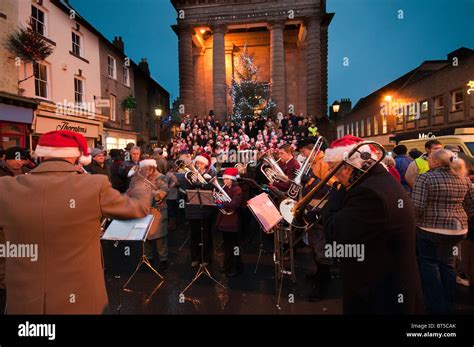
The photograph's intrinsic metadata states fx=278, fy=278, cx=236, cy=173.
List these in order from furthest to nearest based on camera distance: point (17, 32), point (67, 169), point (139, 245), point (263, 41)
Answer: point (263, 41)
point (17, 32)
point (139, 245)
point (67, 169)

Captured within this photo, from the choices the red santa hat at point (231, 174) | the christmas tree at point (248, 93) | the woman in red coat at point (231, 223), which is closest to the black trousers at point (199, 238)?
the woman in red coat at point (231, 223)

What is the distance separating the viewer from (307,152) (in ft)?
18.2

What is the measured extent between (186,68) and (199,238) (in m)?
20.9

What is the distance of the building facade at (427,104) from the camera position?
19.7 metres

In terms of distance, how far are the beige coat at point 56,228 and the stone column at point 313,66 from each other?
21.2 metres

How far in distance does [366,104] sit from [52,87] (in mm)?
36115

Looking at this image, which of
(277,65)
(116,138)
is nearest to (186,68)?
(277,65)

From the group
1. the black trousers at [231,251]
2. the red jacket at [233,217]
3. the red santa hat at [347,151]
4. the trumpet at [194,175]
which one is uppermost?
the red santa hat at [347,151]

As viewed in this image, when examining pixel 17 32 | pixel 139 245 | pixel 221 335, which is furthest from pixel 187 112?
pixel 221 335

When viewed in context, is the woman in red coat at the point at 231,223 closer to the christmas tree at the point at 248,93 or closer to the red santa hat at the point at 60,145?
the red santa hat at the point at 60,145

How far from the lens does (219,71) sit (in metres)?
22.5

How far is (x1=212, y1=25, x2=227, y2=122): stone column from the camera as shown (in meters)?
22.4

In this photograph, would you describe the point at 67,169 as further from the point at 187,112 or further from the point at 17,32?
the point at 187,112

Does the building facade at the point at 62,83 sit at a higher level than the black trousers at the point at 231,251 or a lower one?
higher
